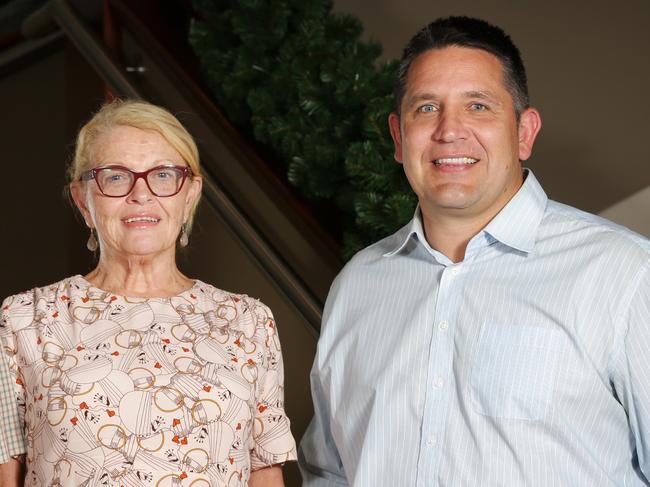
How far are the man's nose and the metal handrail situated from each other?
2.55 feet

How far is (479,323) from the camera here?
6.40 feet

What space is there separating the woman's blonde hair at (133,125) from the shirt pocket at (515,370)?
759mm

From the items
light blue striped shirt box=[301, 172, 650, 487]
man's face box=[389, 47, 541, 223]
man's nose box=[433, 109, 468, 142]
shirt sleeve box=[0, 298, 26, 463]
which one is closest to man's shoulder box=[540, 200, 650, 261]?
light blue striped shirt box=[301, 172, 650, 487]

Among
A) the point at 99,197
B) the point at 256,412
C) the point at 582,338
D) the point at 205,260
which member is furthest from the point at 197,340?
the point at 205,260

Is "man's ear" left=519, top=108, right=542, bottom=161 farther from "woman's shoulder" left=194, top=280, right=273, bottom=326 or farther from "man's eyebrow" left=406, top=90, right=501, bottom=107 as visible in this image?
"woman's shoulder" left=194, top=280, right=273, bottom=326

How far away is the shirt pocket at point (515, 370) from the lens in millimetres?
1854

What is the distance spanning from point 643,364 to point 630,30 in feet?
5.59

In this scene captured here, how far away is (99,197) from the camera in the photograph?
83.7 inches

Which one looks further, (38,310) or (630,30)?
(630,30)

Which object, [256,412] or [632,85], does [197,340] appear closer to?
[256,412]

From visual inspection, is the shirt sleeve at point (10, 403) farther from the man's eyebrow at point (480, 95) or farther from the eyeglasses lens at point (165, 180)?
the man's eyebrow at point (480, 95)

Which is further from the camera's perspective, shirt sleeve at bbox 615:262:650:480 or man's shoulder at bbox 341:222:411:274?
man's shoulder at bbox 341:222:411:274

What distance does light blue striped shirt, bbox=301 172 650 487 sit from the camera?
183 cm

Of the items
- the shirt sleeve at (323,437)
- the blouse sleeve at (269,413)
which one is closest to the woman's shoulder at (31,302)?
the blouse sleeve at (269,413)
